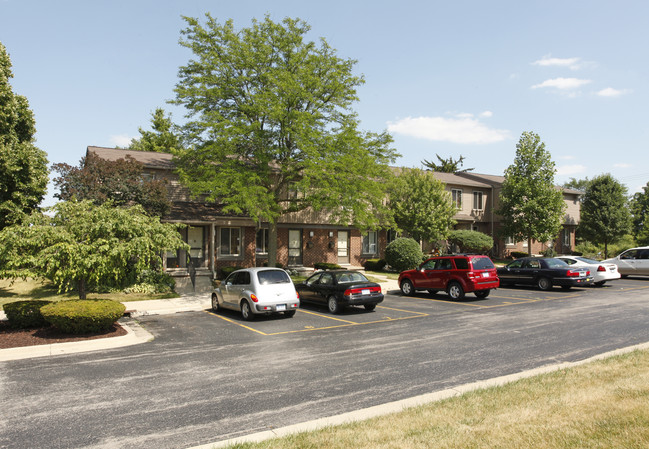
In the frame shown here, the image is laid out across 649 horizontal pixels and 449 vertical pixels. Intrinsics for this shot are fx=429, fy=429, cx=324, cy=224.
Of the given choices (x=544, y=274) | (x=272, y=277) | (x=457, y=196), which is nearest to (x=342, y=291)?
(x=272, y=277)

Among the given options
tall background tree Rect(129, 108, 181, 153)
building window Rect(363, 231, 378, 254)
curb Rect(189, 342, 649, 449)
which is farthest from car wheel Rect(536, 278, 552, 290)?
tall background tree Rect(129, 108, 181, 153)

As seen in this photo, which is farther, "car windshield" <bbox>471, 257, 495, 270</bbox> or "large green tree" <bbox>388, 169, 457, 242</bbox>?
"large green tree" <bbox>388, 169, 457, 242</bbox>

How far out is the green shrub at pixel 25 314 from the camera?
11508 mm

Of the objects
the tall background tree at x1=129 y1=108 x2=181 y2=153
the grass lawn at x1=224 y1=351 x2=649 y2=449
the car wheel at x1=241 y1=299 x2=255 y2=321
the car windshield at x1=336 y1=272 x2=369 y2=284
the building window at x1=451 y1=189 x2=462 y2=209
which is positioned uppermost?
the tall background tree at x1=129 y1=108 x2=181 y2=153

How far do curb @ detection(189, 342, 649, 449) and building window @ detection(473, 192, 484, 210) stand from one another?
32425 millimetres

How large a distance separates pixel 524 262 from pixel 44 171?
73.3ft

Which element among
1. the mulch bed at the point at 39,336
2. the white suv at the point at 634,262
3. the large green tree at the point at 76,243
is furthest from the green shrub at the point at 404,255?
the mulch bed at the point at 39,336

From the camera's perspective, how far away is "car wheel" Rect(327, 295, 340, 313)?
14.4 meters

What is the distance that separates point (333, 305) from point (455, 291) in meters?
5.67

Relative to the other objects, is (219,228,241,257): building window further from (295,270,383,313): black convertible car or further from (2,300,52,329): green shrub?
(2,300,52,329): green shrub

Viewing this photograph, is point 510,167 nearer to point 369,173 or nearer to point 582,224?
point 582,224

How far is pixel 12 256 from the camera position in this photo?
1069 cm

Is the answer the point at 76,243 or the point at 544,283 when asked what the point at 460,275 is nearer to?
the point at 544,283

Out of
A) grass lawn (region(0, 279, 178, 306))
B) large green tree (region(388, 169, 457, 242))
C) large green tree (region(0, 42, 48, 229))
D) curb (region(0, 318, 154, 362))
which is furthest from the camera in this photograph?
large green tree (region(388, 169, 457, 242))
